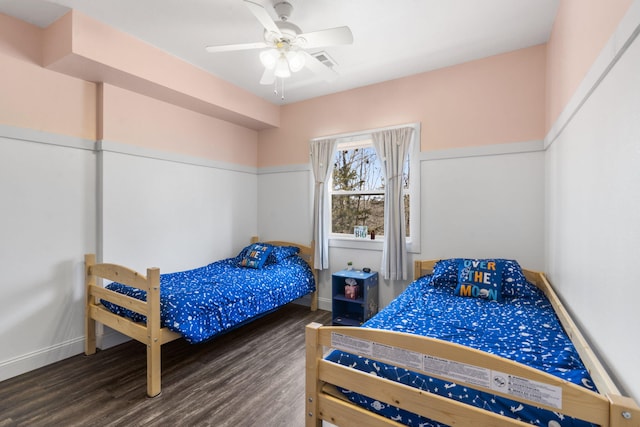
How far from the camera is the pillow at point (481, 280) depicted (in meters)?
2.44

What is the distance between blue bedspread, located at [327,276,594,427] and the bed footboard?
1.37 metres

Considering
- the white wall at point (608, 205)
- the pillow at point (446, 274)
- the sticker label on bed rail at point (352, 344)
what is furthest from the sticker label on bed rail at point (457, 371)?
the pillow at point (446, 274)

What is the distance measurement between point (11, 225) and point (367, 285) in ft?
10.3

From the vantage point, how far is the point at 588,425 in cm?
Answer: 100

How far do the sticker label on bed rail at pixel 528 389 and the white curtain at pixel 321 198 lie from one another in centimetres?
283

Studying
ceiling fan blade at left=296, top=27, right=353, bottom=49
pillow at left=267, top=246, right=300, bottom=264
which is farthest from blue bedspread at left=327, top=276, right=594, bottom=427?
ceiling fan blade at left=296, top=27, right=353, bottom=49

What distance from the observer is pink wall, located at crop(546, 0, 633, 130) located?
129cm

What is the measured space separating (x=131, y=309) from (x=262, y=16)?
7.39 ft

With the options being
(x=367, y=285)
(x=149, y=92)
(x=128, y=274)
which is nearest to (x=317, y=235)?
(x=367, y=285)

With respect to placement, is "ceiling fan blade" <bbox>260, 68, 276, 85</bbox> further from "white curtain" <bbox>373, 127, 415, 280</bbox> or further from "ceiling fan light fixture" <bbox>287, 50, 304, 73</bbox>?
"white curtain" <bbox>373, 127, 415, 280</bbox>

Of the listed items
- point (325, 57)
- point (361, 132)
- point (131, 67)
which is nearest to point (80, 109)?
point (131, 67)

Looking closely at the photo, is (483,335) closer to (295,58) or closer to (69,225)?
(295,58)

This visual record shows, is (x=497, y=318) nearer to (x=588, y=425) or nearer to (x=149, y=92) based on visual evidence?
(x=588, y=425)

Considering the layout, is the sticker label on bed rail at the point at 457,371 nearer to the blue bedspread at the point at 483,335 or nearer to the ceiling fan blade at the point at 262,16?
the blue bedspread at the point at 483,335
